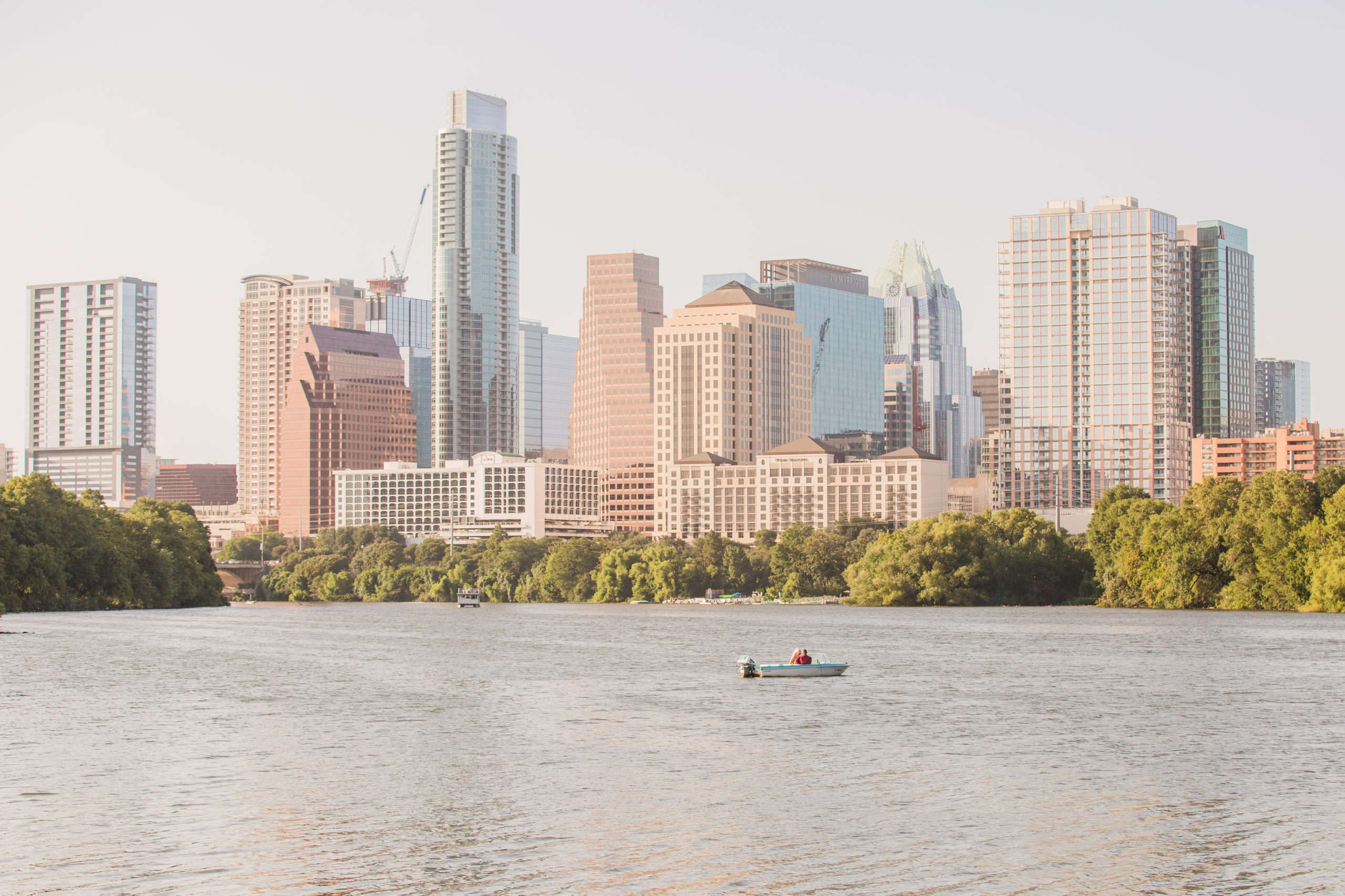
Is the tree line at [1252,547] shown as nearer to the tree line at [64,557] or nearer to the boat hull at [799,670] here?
the boat hull at [799,670]

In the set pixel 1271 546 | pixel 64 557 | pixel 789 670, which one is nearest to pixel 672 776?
pixel 789 670

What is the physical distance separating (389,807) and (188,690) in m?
41.3

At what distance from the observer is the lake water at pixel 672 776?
40375 mm

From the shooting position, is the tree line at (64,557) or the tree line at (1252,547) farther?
the tree line at (64,557)

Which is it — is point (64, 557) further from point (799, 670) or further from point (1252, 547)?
point (1252, 547)

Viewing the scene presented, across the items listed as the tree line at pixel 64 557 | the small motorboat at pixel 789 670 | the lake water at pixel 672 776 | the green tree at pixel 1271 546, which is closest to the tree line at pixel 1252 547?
the green tree at pixel 1271 546

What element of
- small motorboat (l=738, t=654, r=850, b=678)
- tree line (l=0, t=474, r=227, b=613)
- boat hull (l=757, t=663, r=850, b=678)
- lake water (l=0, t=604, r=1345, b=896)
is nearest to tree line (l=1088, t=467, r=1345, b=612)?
lake water (l=0, t=604, r=1345, b=896)

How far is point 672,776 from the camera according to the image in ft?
180

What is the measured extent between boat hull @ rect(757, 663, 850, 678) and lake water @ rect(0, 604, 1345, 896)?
892mm

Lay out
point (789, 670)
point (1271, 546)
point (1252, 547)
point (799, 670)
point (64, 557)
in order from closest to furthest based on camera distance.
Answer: point (789, 670) < point (799, 670) < point (1271, 546) < point (1252, 547) < point (64, 557)

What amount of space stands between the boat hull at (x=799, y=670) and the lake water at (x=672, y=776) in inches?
35.1

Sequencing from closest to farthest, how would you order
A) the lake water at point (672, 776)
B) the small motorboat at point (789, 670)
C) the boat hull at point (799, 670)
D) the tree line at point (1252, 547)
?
the lake water at point (672, 776), the boat hull at point (799, 670), the small motorboat at point (789, 670), the tree line at point (1252, 547)

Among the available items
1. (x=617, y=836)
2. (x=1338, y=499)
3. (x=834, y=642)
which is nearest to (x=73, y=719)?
(x=617, y=836)

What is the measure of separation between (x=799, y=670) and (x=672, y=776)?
39273 mm
